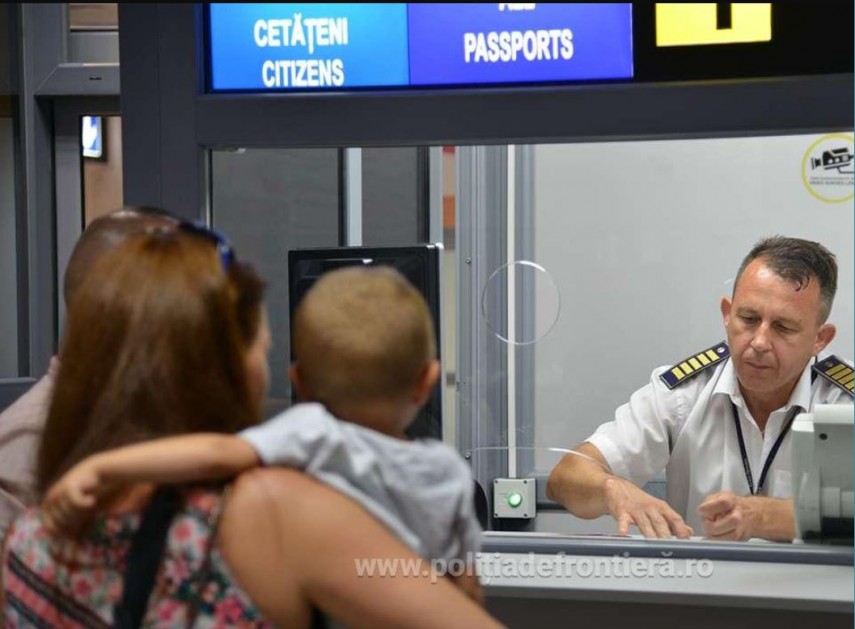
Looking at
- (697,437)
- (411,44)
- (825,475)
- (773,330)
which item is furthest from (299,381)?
(697,437)

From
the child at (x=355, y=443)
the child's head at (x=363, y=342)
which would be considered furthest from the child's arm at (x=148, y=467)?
the child's head at (x=363, y=342)

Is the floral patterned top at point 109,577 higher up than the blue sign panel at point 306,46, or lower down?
lower down

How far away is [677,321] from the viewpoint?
327 cm

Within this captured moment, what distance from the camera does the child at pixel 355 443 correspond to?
1130 millimetres

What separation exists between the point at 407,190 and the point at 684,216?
2.41ft

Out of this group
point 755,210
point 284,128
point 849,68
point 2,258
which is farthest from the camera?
point 2,258

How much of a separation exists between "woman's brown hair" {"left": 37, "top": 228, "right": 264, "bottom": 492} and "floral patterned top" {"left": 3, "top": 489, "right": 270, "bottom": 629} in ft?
0.26

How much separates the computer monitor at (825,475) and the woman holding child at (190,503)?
1121 mm

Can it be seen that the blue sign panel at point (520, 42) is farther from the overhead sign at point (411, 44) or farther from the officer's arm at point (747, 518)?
the officer's arm at point (747, 518)

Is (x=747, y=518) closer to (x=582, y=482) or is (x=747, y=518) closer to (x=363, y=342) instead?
(x=582, y=482)

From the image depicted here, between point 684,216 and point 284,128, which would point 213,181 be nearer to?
point 284,128

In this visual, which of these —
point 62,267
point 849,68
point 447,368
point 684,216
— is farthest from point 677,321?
point 62,267

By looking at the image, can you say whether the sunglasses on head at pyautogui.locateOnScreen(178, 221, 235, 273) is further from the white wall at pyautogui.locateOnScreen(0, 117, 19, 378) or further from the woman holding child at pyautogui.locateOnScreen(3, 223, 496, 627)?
the white wall at pyautogui.locateOnScreen(0, 117, 19, 378)

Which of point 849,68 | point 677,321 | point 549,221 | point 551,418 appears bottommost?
point 551,418
